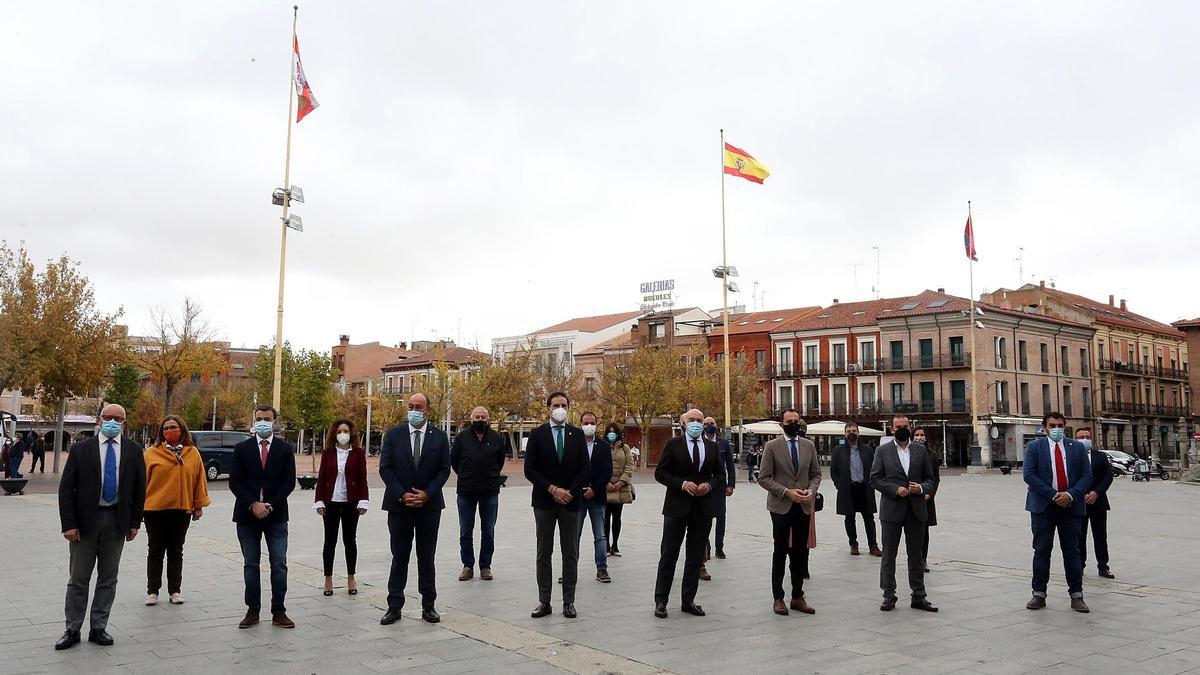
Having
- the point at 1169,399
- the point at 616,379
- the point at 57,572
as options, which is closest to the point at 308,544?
the point at 57,572

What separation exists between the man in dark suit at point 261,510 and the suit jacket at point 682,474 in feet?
10.6

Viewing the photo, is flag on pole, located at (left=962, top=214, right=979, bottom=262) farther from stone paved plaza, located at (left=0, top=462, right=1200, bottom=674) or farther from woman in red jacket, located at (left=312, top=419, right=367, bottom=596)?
woman in red jacket, located at (left=312, top=419, right=367, bottom=596)

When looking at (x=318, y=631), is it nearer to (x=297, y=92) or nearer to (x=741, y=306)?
(x=297, y=92)

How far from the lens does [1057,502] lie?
344 inches

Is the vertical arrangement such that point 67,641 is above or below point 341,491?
below

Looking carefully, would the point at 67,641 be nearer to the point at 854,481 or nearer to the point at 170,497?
the point at 170,497

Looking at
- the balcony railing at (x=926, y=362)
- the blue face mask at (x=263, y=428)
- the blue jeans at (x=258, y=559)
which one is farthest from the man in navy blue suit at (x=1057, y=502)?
the balcony railing at (x=926, y=362)

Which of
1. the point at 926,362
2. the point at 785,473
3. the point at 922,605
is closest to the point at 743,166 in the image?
the point at 785,473

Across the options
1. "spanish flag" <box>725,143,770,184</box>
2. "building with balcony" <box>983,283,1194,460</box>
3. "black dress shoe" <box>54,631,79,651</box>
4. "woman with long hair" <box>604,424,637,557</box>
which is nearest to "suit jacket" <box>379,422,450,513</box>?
"black dress shoe" <box>54,631,79,651</box>

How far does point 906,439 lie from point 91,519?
716cm

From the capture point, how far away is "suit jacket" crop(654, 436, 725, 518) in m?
8.34

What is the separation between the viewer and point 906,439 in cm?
909

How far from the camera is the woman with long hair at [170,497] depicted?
874 centimetres

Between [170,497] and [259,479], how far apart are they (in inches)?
51.6
